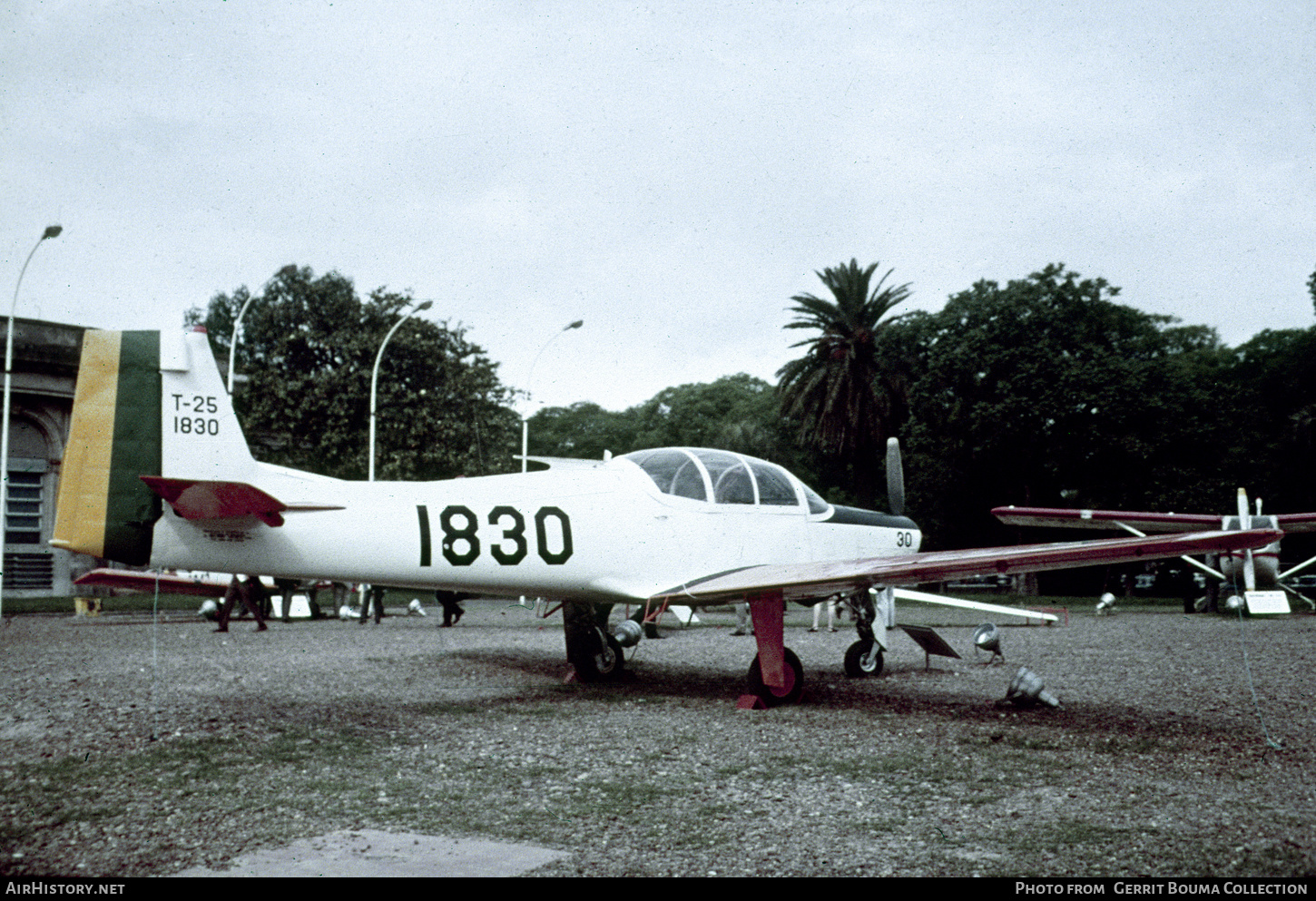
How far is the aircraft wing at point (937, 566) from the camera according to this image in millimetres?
6418

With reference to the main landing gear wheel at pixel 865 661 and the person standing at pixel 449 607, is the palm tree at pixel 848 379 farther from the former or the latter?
the main landing gear wheel at pixel 865 661

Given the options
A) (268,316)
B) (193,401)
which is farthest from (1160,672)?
(268,316)

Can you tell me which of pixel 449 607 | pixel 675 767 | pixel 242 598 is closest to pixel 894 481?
pixel 675 767

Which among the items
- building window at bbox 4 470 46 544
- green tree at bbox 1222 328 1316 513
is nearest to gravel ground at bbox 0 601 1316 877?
building window at bbox 4 470 46 544

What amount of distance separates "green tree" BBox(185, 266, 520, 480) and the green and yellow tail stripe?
23.7 meters

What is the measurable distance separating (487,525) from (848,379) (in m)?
32.9

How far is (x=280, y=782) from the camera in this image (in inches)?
222

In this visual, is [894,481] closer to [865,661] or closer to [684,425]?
[865,661]

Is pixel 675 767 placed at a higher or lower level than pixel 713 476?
lower

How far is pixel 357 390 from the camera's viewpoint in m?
31.5

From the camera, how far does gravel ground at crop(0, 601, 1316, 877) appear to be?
4.30m

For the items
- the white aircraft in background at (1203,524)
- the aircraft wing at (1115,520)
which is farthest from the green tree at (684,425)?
the aircraft wing at (1115,520)
